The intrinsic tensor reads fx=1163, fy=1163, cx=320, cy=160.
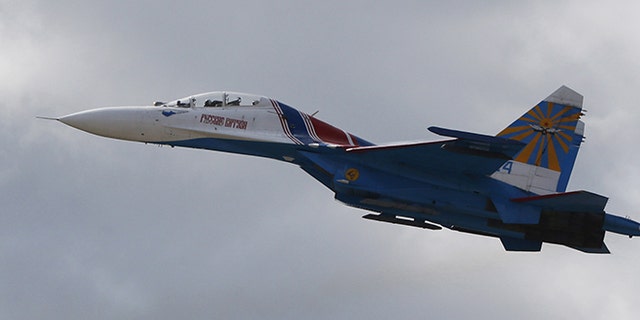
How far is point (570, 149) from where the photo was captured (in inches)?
1332

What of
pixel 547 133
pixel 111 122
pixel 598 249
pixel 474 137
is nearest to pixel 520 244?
pixel 598 249

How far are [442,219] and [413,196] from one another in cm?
125

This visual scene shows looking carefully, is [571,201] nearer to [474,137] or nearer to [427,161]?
[474,137]

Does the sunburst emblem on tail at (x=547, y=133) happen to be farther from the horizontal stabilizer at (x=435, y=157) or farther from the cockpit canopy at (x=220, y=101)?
the cockpit canopy at (x=220, y=101)

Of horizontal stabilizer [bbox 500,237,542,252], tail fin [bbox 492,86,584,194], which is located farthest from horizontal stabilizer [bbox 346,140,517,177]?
horizontal stabilizer [bbox 500,237,542,252]

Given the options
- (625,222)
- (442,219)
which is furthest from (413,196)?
(625,222)

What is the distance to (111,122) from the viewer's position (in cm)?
3275

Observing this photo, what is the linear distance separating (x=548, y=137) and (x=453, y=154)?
13.0 feet

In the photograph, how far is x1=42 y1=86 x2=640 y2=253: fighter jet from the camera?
31.8 metres

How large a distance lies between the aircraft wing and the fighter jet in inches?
1.2

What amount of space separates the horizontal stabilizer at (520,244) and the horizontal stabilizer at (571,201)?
70.3 inches

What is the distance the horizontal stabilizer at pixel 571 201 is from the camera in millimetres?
31094

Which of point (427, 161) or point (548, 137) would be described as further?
point (548, 137)

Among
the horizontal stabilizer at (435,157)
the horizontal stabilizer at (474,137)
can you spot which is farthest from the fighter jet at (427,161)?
the horizontal stabilizer at (474,137)
